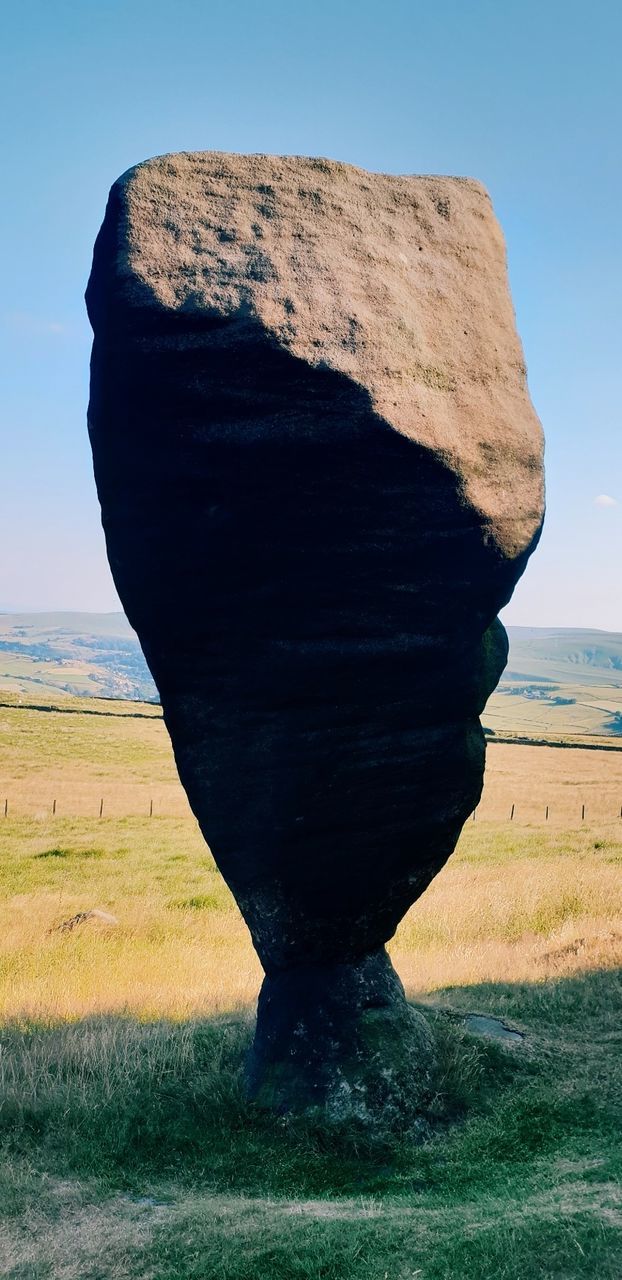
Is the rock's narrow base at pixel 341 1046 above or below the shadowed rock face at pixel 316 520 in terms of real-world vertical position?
below

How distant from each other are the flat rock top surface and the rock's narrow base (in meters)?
4.60

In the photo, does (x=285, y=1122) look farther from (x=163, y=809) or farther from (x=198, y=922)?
(x=163, y=809)

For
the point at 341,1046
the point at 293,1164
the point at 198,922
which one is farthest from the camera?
the point at 198,922

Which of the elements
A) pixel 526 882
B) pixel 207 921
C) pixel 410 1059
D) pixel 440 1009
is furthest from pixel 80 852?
pixel 410 1059

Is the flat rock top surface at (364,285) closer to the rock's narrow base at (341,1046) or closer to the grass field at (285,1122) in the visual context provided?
the rock's narrow base at (341,1046)

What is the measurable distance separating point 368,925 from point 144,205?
6920 mm

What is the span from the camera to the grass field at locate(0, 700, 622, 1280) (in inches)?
249

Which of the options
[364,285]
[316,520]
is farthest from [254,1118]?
[364,285]

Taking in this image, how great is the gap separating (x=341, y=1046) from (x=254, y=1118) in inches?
40.2

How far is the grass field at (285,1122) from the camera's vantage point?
20.8ft

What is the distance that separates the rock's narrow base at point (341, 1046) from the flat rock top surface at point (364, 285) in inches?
181

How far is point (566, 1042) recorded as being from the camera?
11422 mm

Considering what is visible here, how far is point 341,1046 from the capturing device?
30.7 ft

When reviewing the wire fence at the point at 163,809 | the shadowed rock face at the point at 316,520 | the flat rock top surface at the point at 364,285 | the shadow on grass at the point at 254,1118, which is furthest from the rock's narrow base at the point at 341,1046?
the wire fence at the point at 163,809
